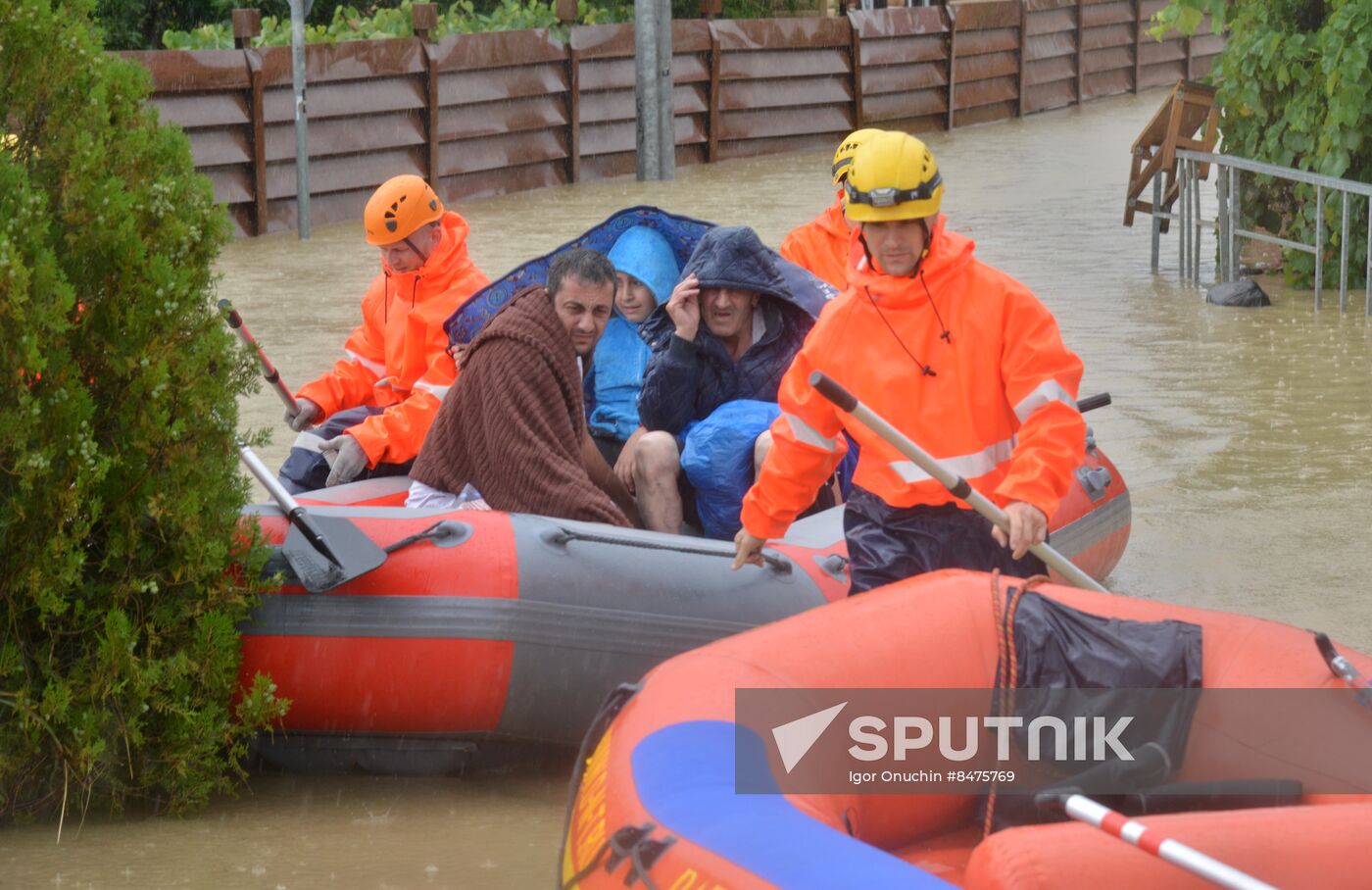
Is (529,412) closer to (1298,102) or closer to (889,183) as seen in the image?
(889,183)

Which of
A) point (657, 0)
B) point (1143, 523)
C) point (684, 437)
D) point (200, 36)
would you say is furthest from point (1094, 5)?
point (684, 437)

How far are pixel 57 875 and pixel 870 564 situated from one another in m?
2.05

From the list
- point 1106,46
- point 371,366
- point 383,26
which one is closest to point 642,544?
point 371,366

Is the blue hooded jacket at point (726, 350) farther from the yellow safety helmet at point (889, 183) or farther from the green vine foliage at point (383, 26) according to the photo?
the green vine foliage at point (383, 26)

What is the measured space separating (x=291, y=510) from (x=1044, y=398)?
77.2 inches

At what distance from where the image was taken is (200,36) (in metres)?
16.7

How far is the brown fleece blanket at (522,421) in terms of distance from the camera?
5574 mm

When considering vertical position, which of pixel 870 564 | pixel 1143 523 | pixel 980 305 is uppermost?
pixel 980 305

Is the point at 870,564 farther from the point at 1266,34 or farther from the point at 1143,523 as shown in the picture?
the point at 1266,34

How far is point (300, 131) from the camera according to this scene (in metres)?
15.6

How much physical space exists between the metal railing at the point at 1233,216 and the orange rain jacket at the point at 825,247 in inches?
175

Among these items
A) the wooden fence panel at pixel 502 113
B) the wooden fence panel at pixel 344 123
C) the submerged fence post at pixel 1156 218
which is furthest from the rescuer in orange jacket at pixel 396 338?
the wooden fence panel at pixel 502 113

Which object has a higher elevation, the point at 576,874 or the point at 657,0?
the point at 657,0

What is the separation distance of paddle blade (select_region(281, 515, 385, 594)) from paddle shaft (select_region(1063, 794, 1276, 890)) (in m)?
2.39
